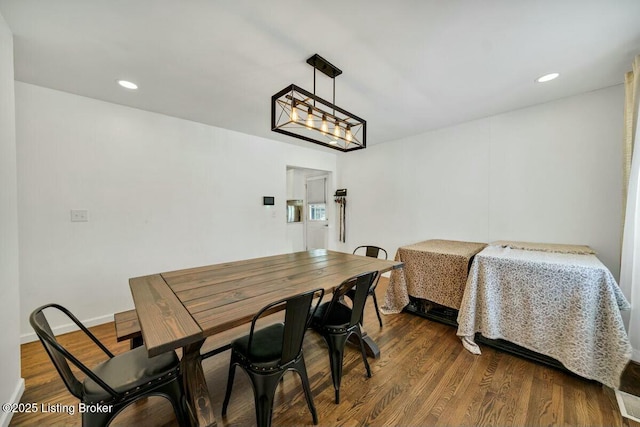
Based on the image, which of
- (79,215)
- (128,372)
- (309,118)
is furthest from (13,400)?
(309,118)

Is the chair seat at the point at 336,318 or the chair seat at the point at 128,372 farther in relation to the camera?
the chair seat at the point at 336,318

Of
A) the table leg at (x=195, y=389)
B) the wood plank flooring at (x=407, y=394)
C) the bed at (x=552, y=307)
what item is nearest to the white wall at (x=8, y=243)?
the wood plank flooring at (x=407, y=394)

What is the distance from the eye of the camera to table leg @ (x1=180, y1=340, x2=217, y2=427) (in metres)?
1.29

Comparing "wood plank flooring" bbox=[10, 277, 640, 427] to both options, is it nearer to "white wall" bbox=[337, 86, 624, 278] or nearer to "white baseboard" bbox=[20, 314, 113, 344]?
"white baseboard" bbox=[20, 314, 113, 344]

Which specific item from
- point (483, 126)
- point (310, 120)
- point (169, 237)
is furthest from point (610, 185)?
point (169, 237)

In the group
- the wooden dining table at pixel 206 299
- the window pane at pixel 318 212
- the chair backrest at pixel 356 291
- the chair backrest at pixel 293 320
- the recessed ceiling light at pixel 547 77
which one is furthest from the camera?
the window pane at pixel 318 212

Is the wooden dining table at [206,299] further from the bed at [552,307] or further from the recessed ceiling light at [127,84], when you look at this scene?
the recessed ceiling light at [127,84]

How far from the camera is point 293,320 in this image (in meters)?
1.23

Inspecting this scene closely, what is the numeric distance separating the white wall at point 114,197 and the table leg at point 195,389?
2058 millimetres

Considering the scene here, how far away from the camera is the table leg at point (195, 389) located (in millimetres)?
1289

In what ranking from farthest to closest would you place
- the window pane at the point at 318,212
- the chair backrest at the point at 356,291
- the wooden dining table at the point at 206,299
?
the window pane at the point at 318,212, the chair backrest at the point at 356,291, the wooden dining table at the point at 206,299

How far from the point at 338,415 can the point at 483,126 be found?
363cm

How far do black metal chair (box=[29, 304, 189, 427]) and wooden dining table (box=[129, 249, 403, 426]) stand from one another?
11 cm

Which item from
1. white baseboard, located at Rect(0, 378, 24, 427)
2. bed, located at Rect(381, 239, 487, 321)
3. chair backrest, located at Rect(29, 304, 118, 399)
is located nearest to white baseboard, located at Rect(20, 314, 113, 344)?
white baseboard, located at Rect(0, 378, 24, 427)
